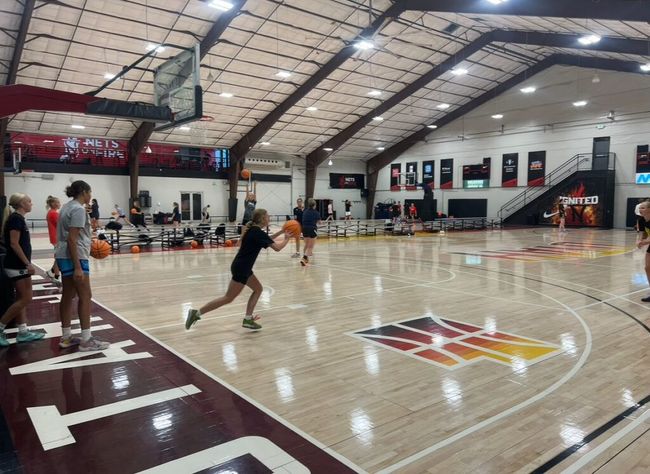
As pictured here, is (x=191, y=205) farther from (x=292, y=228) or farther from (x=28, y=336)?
(x=28, y=336)

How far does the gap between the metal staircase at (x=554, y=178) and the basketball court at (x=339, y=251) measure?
0.22 meters

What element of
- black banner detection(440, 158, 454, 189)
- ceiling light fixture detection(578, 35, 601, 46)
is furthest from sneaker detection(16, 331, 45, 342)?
black banner detection(440, 158, 454, 189)

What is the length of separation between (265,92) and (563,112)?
709 inches

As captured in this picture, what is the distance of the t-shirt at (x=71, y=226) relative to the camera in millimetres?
4465

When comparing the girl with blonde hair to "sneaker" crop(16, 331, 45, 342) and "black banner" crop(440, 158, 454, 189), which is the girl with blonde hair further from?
"black banner" crop(440, 158, 454, 189)

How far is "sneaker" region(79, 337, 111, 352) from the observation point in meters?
4.82

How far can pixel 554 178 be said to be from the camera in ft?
94.0

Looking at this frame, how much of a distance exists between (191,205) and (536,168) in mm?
22728

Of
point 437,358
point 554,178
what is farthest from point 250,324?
point 554,178

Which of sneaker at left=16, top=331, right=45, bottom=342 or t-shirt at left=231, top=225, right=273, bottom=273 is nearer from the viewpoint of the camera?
sneaker at left=16, top=331, right=45, bottom=342

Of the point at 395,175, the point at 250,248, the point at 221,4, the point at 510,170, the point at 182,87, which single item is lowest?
the point at 250,248

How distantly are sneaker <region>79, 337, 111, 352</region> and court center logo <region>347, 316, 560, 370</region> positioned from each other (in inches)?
109

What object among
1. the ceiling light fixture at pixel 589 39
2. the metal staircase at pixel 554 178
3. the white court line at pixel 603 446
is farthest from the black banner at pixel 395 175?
the white court line at pixel 603 446

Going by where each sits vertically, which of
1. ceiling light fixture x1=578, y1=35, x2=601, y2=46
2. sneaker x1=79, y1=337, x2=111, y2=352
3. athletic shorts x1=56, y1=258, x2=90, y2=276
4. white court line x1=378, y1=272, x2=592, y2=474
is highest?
ceiling light fixture x1=578, y1=35, x2=601, y2=46
